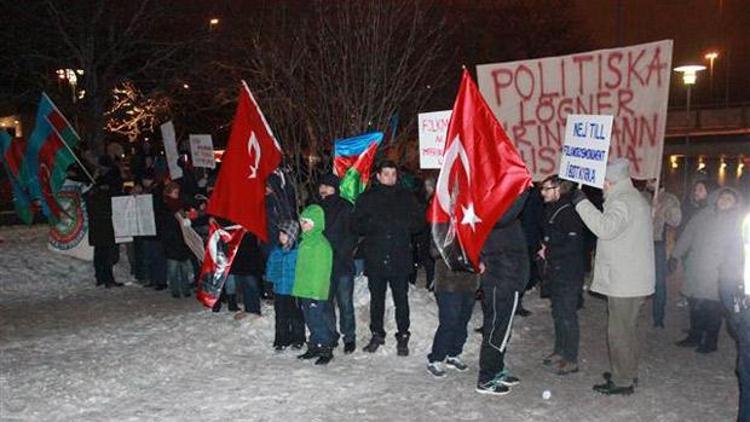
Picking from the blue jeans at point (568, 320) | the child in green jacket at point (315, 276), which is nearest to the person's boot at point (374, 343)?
the child in green jacket at point (315, 276)

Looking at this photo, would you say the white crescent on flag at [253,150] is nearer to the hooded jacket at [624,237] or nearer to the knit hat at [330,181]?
the knit hat at [330,181]

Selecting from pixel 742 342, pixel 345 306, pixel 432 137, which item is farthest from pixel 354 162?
pixel 742 342

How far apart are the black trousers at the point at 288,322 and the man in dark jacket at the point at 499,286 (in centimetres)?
233

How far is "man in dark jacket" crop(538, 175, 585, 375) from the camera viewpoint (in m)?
7.84

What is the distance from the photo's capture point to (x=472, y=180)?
22.4 ft

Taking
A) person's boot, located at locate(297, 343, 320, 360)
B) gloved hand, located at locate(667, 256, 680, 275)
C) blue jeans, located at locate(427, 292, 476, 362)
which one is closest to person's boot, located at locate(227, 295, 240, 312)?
person's boot, located at locate(297, 343, 320, 360)

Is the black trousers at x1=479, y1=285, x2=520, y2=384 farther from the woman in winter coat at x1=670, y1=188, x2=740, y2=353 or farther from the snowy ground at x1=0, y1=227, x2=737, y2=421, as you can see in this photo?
the woman in winter coat at x1=670, y1=188, x2=740, y2=353

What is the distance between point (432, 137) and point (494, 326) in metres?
3.23

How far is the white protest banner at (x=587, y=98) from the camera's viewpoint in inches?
357

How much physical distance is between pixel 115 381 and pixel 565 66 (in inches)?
249

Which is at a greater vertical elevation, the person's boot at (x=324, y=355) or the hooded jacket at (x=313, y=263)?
the hooded jacket at (x=313, y=263)

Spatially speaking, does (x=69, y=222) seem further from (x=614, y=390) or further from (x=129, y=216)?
(x=614, y=390)

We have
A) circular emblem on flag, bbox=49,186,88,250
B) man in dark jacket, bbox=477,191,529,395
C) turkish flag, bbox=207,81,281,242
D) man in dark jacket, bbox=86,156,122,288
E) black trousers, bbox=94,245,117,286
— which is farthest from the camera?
circular emblem on flag, bbox=49,186,88,250

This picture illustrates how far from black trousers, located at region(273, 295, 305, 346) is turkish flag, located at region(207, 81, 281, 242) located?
739 millimetres
